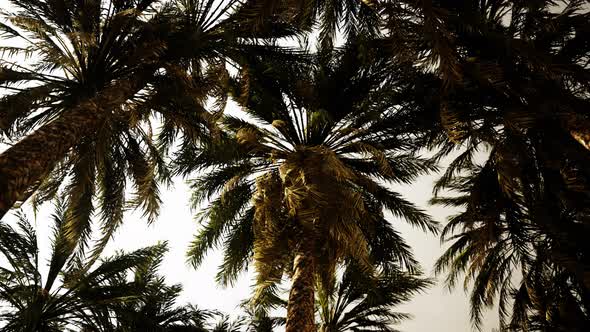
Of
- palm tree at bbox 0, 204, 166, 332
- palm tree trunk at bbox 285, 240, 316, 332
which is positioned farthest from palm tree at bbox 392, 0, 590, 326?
palm tree at bbox 0, 204, 166, 332

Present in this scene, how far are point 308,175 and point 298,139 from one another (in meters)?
2.13

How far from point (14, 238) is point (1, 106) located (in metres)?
Answer: 3.45

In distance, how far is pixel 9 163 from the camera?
412 centimetres

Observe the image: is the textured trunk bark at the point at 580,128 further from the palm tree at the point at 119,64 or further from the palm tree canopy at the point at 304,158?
the palm tree at the point at 119,64

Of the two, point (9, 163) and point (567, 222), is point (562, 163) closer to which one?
point (567, 222)

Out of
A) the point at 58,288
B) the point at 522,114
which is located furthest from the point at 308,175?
the point at 58,288

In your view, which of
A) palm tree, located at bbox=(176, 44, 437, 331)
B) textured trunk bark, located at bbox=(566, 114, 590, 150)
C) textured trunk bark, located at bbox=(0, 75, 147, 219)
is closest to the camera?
textured trunk bark, located at bbox=(0, 75, 147, 219)

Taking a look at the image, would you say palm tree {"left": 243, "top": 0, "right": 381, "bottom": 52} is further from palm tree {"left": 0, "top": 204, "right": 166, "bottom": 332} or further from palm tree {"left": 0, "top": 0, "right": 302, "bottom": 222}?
palm tree {"left": 0, "top": 204, "right": 166, "bottom": 332}

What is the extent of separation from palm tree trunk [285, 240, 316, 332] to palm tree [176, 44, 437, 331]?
0.02 metres

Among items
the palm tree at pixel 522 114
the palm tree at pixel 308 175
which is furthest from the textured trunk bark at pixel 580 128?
the palm tree at pixel 308 175

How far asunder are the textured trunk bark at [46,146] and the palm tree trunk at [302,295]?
3839 mm

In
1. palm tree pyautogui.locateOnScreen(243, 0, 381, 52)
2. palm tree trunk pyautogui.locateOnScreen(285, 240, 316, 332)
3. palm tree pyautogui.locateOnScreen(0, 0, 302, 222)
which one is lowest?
palm tree trunk pyautogui.locateOnScreen(285, 240, 316, 332)

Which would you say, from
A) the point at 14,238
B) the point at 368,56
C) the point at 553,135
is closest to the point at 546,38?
the point at 553,135

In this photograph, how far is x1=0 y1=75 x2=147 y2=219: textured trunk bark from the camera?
13.1 feet
